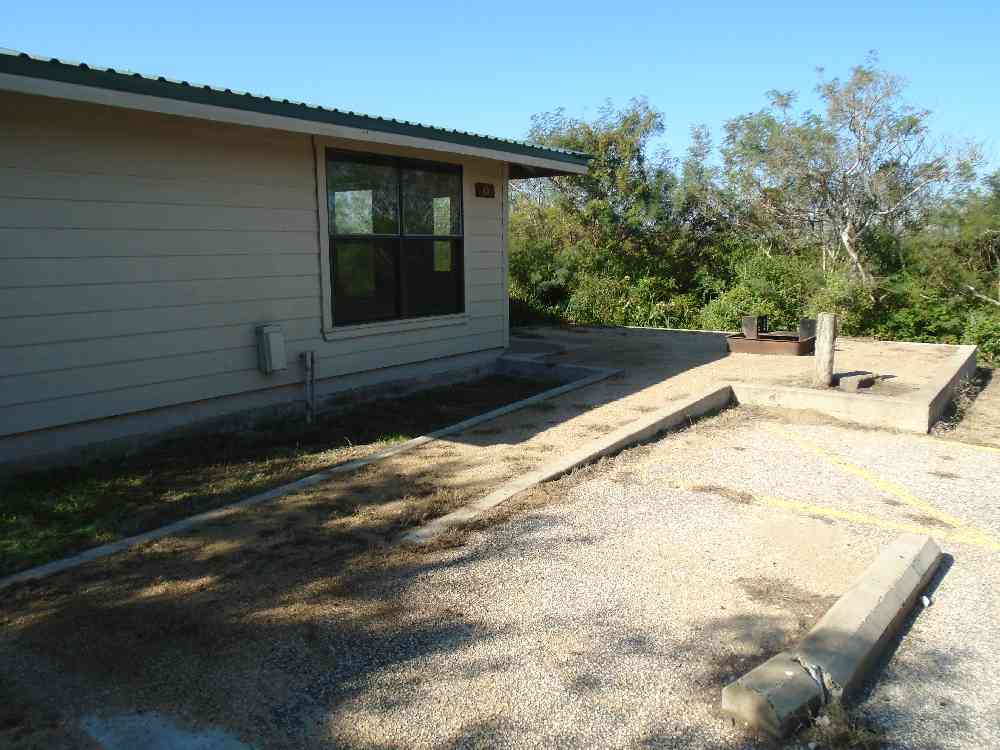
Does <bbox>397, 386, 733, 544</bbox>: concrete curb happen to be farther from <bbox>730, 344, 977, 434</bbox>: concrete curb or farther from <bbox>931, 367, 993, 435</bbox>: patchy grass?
<bbox>931, 367, 993, 435</bbox>: patchy grass

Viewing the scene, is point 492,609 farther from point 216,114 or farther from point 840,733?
point 216,114

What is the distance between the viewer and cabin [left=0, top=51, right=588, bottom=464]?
5238mm

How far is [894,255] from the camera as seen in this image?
44.8 feet

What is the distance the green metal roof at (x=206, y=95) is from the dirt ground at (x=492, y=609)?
2.97 m

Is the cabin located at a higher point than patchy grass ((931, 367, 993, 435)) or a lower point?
higher

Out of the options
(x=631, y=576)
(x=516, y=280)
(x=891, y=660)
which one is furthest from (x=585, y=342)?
(x=891, y=660)

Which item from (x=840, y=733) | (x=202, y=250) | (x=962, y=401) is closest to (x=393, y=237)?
(x=202, y=250)

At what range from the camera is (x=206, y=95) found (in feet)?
18.4

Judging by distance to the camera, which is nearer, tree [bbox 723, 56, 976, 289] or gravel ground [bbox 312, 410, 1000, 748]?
gravel ground [bbox 312, 410, 1000, 748]

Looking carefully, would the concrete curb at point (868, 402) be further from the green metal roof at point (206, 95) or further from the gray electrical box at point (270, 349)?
the gray electrical box at point (270, 349)

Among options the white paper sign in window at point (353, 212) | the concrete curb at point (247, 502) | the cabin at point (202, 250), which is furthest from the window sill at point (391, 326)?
the concrete curb at point (247, 502)

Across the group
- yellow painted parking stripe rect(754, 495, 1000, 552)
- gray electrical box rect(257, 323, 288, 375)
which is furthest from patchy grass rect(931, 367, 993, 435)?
gray electrical box rect(257, 323, 288, 375)

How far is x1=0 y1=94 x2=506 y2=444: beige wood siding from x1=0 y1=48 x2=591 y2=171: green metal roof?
0.51 m

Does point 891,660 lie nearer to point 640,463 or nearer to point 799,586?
point 799,586
